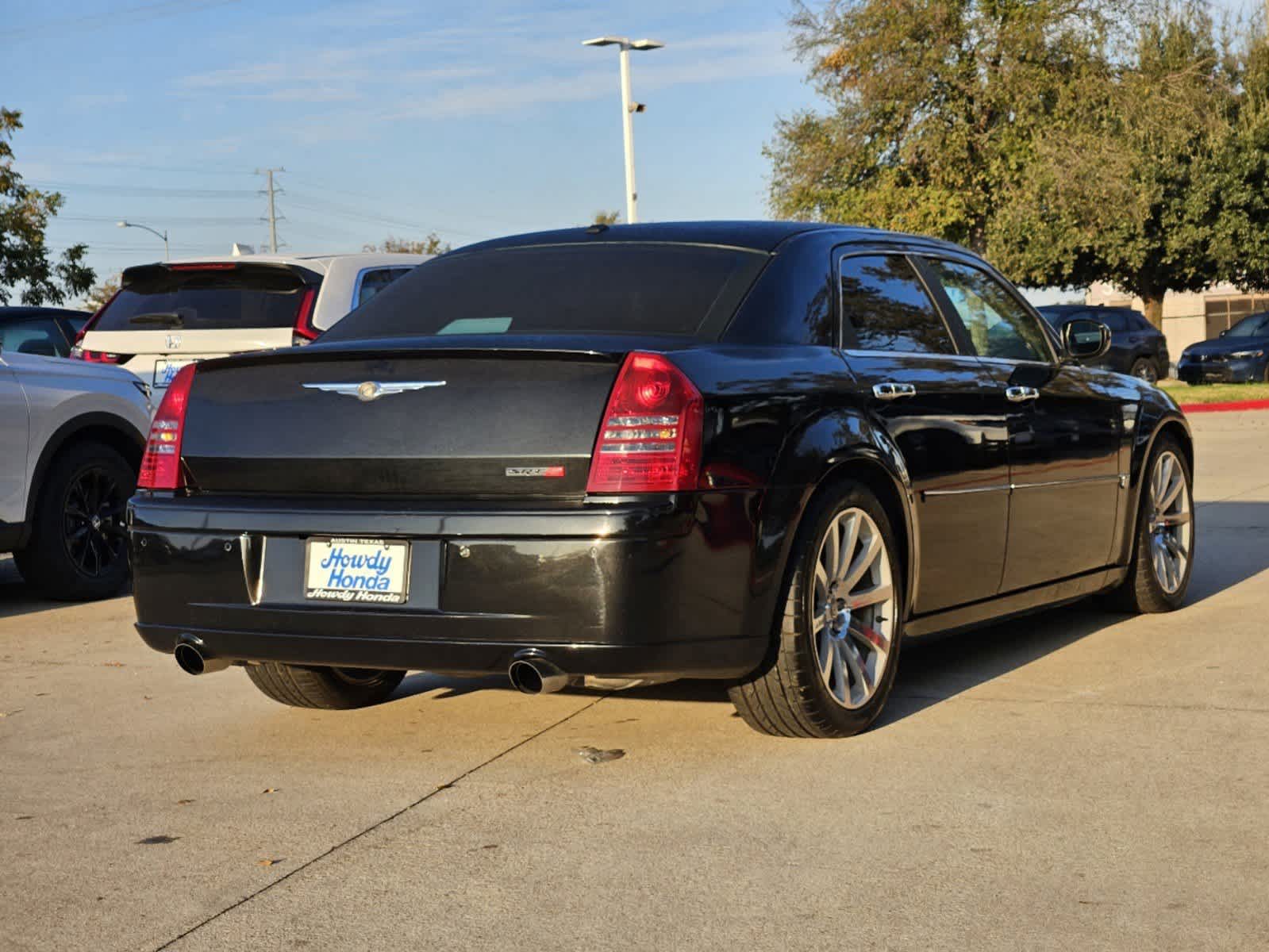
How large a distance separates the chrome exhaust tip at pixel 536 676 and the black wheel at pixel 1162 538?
350cm

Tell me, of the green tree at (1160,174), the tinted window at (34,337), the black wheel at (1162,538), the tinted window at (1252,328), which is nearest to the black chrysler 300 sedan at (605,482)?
the black wheel at (1162,538)

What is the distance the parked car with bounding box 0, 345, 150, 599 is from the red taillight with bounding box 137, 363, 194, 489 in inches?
140

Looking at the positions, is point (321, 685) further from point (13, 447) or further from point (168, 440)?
point (13, 447)

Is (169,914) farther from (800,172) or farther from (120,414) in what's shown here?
(800,172)

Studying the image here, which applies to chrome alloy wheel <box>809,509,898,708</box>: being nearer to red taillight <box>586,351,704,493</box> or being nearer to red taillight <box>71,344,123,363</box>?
red taillight <box>586,351,704,493</box>

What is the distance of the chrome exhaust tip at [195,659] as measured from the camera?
4.96 meters

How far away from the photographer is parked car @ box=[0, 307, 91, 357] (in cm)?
1215

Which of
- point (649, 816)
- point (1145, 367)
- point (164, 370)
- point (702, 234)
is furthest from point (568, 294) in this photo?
point (1145, 367)

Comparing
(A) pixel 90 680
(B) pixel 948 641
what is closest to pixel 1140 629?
(B) pixel 948 641

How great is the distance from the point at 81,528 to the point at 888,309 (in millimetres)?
4914

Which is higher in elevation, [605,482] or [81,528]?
[605,482]

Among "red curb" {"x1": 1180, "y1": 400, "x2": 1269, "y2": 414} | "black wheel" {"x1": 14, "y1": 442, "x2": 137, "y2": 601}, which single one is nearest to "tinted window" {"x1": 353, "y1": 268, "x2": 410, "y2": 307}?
"black wheel" {"x1": 14, "y1": 442, "x2": 137, "y2": 601}

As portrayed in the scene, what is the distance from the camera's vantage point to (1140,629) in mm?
7082

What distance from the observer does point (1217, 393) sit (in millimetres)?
28750
